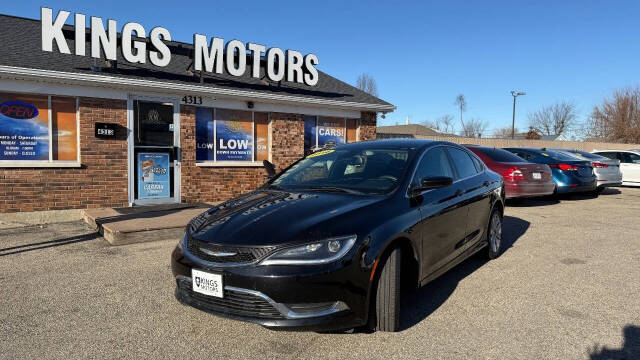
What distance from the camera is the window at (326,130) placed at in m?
12.0

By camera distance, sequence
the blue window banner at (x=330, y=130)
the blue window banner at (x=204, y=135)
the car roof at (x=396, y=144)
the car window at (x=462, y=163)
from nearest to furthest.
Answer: the car roof at (x=396, y=144) → the car window at (x=462, y=163) → the blue window banner at (x=204, y=135) → the blue window banner at (x=330, y=130)

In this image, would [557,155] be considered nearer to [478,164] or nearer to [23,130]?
[478,164]

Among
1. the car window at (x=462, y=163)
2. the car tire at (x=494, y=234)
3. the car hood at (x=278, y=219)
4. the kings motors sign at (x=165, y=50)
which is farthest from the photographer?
the kings motors sign at (x=165, y=50)

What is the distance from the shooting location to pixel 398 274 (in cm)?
321

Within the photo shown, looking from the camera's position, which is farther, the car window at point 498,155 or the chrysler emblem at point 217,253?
the car window at point 498,155

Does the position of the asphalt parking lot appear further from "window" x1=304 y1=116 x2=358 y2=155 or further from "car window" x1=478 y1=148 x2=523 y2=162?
"window" x1=304 y1=116 x2=358 y2=155

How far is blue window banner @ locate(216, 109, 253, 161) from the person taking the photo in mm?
10477

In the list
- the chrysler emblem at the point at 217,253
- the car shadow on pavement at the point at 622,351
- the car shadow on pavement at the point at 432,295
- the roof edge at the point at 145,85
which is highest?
the roof edge at the point at 145,85

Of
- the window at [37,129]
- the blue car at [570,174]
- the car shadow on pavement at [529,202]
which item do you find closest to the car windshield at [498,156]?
the car shadow on pavement at [529,202]

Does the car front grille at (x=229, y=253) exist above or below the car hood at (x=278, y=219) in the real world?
below

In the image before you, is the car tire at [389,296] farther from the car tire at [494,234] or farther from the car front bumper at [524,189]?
the car front bumper at [524,189]

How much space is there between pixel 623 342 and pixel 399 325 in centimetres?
Result: 162

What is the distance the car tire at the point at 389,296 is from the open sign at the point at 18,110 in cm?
790

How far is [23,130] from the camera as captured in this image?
8086mm
